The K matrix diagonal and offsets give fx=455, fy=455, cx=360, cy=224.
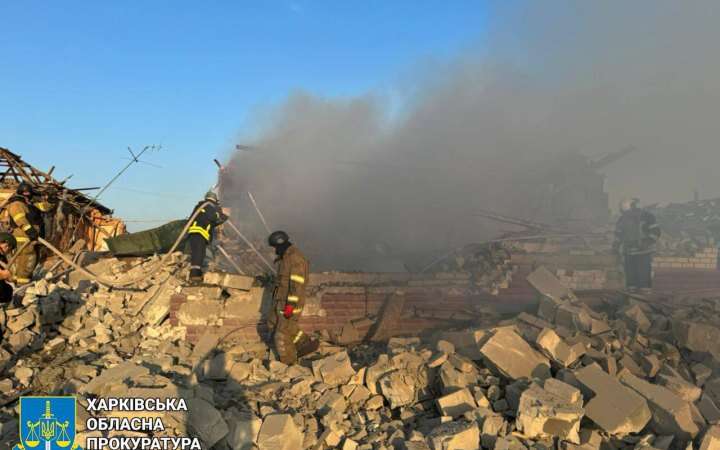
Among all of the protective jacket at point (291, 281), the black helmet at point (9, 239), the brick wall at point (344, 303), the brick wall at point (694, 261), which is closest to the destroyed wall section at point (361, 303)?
the brick wall at point (344, 303)

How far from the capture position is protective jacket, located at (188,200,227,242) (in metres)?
5.93

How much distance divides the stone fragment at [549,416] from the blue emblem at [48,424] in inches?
133

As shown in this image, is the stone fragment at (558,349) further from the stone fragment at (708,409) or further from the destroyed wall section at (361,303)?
the destroyed wall section at (361,303)

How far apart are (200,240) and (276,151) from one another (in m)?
7.85

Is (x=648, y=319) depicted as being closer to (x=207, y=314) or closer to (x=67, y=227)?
(x=207, y=314)

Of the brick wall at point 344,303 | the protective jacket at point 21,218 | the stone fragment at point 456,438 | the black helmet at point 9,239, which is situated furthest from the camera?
the protective jacket at point 21,218

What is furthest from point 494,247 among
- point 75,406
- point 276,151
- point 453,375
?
point 276,151

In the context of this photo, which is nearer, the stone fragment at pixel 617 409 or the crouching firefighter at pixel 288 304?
the stone fragment at pixel 617 409

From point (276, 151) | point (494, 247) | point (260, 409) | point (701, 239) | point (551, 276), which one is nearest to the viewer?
point (260, 409)

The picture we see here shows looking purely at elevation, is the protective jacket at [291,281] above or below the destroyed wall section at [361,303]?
above

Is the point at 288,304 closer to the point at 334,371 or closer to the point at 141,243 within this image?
the point at 334,371

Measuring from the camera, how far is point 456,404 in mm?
3814

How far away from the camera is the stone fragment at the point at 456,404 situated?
3782mm

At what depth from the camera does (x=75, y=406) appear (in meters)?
3.53
